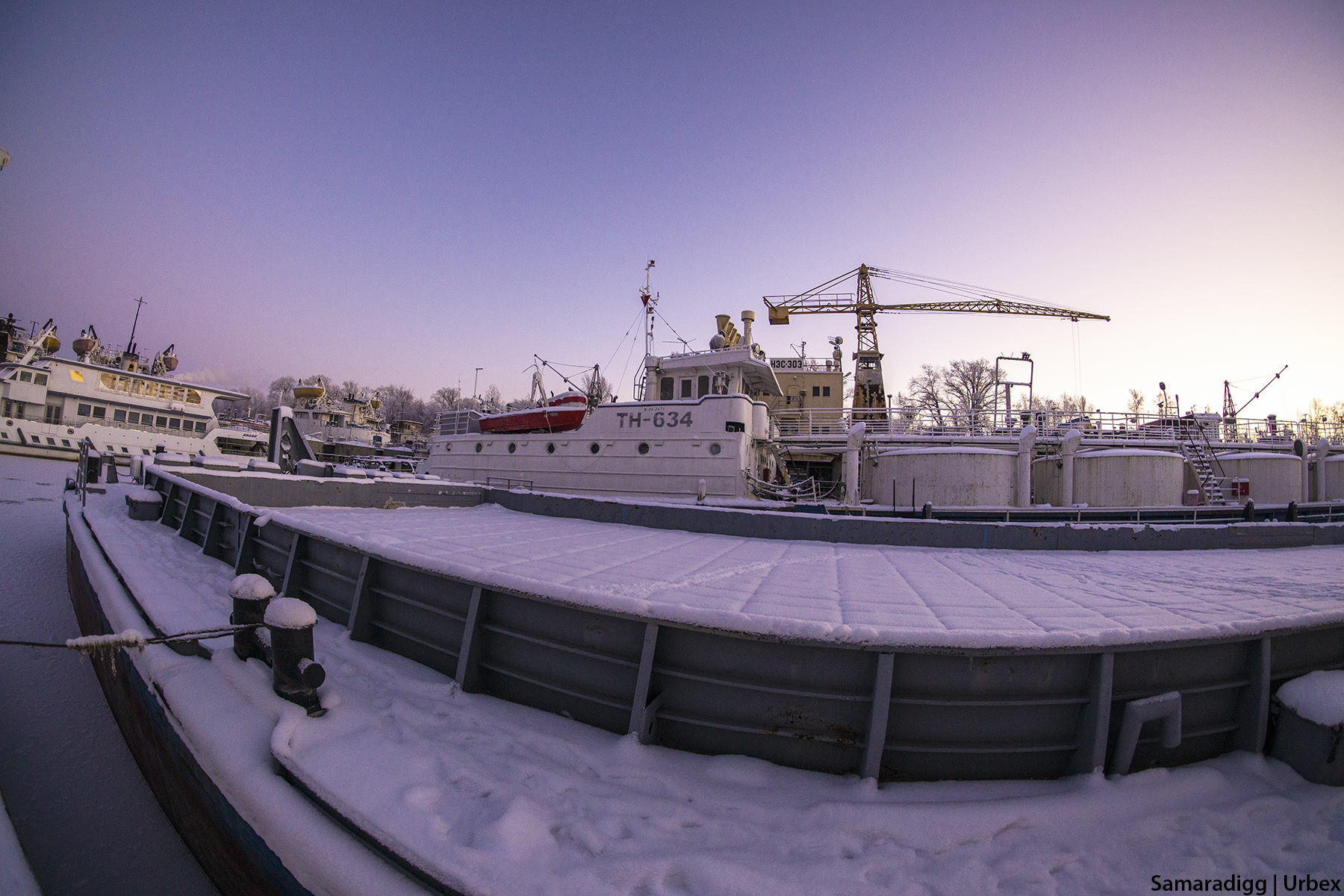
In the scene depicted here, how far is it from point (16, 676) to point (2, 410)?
3920 cm

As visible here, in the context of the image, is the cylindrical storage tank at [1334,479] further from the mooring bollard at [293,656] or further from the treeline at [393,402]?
the treeline at [393,402]

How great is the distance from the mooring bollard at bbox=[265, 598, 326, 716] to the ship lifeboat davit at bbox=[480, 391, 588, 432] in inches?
608

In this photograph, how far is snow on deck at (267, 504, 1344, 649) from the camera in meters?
2.99

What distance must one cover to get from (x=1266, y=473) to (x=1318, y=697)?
79.4 feet

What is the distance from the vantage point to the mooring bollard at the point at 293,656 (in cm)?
305

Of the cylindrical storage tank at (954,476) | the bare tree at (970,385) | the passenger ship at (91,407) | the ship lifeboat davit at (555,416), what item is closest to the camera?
the cylindrical storage tank at (954,476)

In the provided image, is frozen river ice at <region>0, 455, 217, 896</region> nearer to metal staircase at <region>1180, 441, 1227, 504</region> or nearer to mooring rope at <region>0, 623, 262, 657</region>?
mooring rope at <region>0, 623, 262, 657</region>

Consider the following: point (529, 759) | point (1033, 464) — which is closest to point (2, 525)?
point (529, 759)

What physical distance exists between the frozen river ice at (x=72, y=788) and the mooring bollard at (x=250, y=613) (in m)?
1.20

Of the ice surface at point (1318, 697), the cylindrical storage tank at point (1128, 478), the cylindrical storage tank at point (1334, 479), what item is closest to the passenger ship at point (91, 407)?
the ice surface at point (1318, 697)

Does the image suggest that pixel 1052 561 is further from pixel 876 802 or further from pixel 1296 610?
pixel 876 802

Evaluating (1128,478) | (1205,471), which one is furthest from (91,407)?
(1205,471)

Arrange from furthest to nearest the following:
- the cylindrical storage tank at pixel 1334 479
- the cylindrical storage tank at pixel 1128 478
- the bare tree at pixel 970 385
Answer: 1. the bare tree at pixel 970 385
2. the cylindrical storage tank at pixel 1334 479
3. the cylindrical storage tank at pixel 1128 478

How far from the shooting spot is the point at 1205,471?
60.3ft
